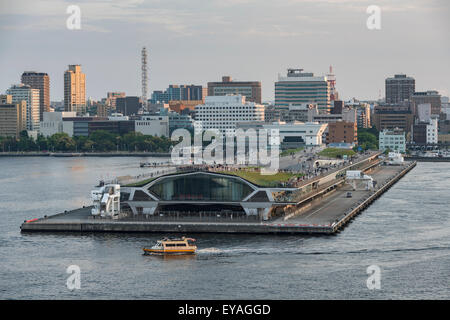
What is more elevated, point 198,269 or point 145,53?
point 145,53

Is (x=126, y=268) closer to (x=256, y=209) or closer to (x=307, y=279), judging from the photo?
(x=307, y=279)

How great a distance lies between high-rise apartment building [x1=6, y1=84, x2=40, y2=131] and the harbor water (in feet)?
431

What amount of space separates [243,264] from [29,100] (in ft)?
501

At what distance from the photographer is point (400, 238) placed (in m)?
42.7

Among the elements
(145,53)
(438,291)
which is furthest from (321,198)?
(145,53)

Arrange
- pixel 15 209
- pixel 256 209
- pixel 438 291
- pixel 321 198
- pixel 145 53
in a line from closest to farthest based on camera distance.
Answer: pixel 438 291 < pixel 256 209 < pixel 15 209 < pixel 321 198 < pixel 145 53

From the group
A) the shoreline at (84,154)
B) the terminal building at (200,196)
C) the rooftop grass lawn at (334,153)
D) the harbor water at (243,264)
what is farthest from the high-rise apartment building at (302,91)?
the terminal building at (200,196)

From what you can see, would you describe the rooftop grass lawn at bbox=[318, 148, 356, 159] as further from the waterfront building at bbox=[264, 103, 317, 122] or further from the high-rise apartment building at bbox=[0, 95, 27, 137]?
the high-rise apartment building at bbox=[0, 95, 27, 137]

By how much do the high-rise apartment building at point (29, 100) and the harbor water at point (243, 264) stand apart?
131 metres

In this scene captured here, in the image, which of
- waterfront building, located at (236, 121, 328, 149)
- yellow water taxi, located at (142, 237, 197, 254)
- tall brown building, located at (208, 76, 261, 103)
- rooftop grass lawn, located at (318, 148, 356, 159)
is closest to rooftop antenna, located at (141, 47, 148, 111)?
tall brown building, located at (208, 76, 261, 103)

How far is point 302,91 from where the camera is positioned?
160750 mm

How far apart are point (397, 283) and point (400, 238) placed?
31.5 ft

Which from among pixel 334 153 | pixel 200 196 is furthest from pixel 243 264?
pixel 334 153

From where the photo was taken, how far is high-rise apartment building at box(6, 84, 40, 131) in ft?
590
